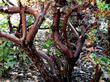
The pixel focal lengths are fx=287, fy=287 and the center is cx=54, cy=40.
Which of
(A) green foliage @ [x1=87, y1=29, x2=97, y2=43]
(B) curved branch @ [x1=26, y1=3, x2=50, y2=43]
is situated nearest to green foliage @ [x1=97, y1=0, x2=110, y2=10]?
(B) curved branch @ [x1=26, y1=3, x2=50, y2=43]

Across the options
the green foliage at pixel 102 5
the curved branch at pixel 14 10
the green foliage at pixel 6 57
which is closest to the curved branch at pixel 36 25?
the curved branch at pixel 14 10

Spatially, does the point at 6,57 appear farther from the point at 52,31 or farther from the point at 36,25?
the point at 36,25

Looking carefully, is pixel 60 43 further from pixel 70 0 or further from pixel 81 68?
pixel 81 68

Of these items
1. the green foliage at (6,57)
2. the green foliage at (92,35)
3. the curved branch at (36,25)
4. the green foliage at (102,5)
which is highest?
the green foliage at (102,5)

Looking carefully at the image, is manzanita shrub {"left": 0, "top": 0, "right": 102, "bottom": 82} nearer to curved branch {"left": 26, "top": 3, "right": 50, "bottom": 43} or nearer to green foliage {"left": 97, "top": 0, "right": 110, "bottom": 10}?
curved branch {"left": 26, "top": 3, "right": 50, "bottom": 43}

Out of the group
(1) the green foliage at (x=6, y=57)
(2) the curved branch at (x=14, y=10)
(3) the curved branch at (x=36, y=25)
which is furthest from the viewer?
(1) the green foliage at (x=6, y=57)

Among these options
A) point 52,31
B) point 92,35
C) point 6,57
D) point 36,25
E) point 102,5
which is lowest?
point 6,57

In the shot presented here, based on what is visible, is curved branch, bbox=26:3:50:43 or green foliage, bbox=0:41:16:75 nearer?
curved branch, bbox=26:3:50:43

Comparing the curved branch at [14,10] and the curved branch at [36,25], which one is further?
the curved branch at [14,10]

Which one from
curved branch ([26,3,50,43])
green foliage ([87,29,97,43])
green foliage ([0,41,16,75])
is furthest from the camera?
green foliage ([0,41,16,75])

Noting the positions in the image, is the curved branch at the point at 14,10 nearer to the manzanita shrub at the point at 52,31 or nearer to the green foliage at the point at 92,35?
the manzanita shrub at the point at 52,31

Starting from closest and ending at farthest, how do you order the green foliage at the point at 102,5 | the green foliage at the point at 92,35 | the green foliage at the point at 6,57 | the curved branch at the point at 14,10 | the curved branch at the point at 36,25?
1. the green foliage at the point at 102,5
2. the curved branch at the point at 36,25
3. the curved branch at the point at 14,10
4. the green foliage at the point at 92,35
5. the green foliage at the point at 6,57

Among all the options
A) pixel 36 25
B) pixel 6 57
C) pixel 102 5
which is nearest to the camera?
pixel 102 5

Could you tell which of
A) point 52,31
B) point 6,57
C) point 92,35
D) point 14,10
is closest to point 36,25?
point 52,31
